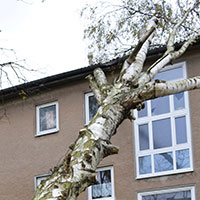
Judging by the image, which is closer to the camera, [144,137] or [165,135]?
[165,135]

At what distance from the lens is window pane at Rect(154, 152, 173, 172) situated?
14.1 metres

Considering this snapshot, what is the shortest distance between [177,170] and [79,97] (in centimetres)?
447

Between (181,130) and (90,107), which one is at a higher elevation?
(90,107)

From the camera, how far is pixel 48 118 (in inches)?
680

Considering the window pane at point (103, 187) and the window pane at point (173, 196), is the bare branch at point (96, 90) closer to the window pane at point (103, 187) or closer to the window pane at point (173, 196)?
the window pane at point (173, 196)

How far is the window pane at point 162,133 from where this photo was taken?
47.2ft

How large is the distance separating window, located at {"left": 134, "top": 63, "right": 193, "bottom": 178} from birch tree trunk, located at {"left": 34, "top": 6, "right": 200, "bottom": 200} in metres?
7.02

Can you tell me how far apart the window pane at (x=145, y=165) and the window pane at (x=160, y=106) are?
1.37 metres

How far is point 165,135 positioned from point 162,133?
0.12m

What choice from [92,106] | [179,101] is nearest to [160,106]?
[179,101]

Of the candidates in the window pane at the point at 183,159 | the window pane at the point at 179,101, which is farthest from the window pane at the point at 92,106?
the window pane at the point at 183,159

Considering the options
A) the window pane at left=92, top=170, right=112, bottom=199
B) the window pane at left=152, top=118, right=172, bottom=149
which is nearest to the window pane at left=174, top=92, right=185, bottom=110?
the window pane at left=152, top=118, right=172, bottom=149

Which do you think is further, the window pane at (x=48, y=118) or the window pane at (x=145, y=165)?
the window pane at (x=48, y=118)

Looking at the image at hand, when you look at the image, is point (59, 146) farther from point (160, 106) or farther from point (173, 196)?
point (173, 196)
